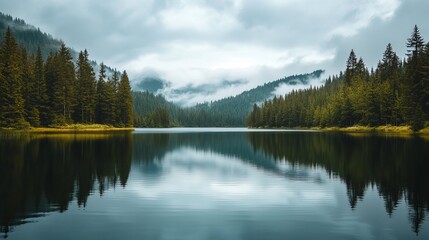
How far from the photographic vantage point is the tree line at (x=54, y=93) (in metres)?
→ 74.4

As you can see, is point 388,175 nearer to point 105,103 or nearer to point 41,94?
point 41,94

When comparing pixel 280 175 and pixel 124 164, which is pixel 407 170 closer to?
pixel 280 175

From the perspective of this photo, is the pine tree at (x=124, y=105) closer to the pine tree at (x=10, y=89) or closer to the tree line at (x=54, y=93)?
the tree line at (x=54, y=93)

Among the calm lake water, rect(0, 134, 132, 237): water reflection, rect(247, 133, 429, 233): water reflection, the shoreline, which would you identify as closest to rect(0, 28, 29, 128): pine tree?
the shoreline

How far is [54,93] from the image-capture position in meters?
90.1

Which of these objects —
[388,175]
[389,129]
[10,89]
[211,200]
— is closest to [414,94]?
[389,129]

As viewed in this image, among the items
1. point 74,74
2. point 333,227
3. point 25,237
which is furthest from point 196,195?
point 74,74

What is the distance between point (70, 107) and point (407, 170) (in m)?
88.4

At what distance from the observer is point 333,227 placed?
43.0 feet

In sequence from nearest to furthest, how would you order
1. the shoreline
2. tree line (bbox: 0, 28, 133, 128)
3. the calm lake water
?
the calm lake water, tree line (bbox: 0, 28, 133, 128), the shoreline

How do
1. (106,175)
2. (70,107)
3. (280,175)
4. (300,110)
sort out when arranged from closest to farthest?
(106,175) → (280,175) → (70,107) → (300,110)

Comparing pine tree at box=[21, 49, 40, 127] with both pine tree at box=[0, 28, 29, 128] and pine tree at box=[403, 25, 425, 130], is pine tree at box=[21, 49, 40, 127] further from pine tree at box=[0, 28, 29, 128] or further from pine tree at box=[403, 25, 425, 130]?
pine tree at box=[403, 25, 425, 130]

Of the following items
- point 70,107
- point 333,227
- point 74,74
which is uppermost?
point 74,74

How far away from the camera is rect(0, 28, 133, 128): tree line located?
7444cm
